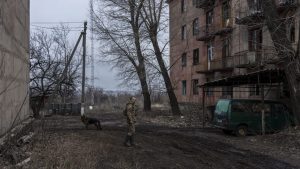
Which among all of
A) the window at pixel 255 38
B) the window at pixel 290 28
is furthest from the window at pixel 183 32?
the window at pixel 290 28

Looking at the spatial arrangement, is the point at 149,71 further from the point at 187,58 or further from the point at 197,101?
the point at 187,58

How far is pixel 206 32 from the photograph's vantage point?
46.8 metres

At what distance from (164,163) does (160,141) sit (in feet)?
21.8

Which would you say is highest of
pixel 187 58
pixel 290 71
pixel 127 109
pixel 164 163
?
pixel 187 58

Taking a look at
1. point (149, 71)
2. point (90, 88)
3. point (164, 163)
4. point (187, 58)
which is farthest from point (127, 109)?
point (90, 88)

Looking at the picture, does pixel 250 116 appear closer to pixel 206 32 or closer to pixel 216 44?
pixel 216 44

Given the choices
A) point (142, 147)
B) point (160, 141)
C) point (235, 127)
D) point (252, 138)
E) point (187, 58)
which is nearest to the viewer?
point (142, 147)

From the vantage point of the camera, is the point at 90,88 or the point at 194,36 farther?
the point at 90,88

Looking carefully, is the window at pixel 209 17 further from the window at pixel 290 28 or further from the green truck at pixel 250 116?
the green truck at pixel 250 116

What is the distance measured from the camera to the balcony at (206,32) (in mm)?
45231

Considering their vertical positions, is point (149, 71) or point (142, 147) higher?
point (149, 71)

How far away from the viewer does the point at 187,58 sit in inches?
2184

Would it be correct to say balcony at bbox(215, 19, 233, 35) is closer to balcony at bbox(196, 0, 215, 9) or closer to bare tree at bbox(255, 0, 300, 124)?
balcony at bbox(196, 0, 215, 9)

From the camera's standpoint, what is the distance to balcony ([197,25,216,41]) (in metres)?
45.2
